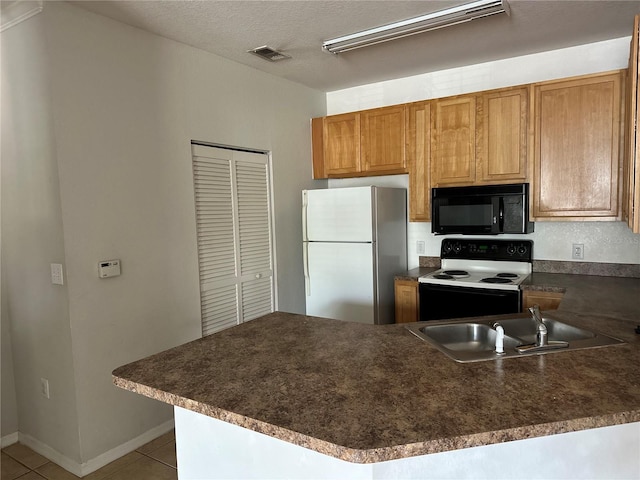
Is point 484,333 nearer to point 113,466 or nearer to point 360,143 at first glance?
point 113,466

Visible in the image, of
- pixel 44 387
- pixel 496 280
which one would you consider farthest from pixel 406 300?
pixel 44 387

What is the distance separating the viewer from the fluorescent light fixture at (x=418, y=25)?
91.3 inches

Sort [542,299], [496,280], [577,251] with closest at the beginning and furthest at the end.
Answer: [542,299] < [496,280] < [577,251]

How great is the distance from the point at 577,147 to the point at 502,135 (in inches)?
19.4

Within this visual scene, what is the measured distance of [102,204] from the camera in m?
Result: 2.40

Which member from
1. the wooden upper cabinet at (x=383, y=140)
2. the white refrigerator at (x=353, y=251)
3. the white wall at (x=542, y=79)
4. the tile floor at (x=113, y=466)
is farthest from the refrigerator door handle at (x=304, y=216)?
the tile floor at (x=113, y=466)

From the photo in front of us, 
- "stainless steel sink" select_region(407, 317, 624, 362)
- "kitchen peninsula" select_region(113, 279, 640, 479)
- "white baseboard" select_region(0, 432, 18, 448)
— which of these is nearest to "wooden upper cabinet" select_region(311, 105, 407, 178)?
"stainless steel sink" select_region(407, 317, 624, 362)

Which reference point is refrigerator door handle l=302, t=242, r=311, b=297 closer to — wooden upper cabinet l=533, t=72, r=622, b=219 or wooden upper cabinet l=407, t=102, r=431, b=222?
wooden upper cabinet l=407, t=102, r=431, b=222

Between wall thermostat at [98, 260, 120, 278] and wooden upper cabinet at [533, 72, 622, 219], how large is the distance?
2805 mm

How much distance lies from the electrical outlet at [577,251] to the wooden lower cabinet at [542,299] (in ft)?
2.15

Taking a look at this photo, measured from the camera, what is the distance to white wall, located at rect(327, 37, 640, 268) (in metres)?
3.00

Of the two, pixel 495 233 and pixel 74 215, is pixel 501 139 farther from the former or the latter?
pixel 74 215

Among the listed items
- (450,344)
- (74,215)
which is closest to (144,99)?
(74,215)

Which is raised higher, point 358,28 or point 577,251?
point 358,28
